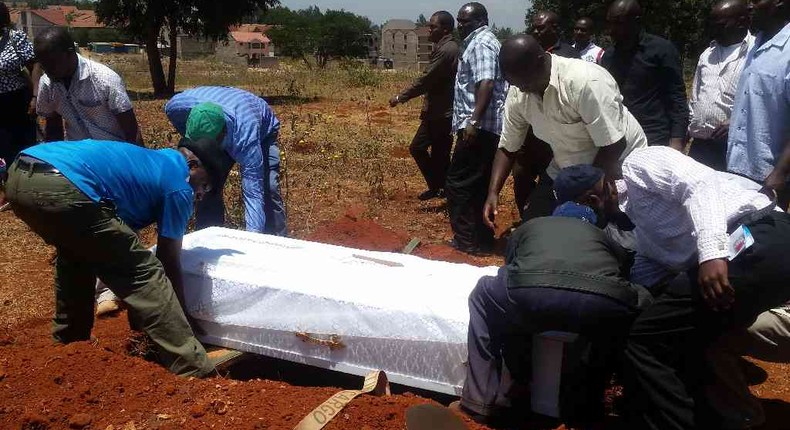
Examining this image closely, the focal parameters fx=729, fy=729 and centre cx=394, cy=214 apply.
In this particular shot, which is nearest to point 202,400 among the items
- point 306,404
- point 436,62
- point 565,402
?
point 306,404

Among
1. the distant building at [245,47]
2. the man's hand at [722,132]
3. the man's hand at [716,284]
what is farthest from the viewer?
the distant building at [245,47]

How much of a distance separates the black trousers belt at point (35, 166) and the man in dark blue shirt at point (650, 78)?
3.52m

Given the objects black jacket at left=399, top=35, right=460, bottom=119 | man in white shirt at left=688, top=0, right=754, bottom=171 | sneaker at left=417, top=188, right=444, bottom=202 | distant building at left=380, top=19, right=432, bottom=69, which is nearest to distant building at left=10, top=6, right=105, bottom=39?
distant building at left=380, top=19, right=432, bottom=69

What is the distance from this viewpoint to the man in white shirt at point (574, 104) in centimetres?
354

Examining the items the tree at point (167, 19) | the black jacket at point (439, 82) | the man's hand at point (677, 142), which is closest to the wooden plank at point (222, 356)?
the man's hand at point (677, 142)

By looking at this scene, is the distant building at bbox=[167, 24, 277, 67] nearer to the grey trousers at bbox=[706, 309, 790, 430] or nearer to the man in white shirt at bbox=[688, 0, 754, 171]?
the man in white shirt at bbox=[688, 0, 754, 171]

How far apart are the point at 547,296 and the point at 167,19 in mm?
18877

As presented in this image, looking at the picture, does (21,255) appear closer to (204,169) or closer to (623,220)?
(204,169)

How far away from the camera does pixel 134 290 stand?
3.13m

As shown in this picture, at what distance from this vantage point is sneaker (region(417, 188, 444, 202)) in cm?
724

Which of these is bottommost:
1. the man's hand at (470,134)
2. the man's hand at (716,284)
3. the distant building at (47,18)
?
the man's hand at (716,284)

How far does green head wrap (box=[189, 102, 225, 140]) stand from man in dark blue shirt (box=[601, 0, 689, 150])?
2.66 meters

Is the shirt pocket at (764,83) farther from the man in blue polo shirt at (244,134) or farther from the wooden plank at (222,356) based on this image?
the wooden plank at (222,356)

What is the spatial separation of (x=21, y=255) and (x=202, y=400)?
3.21 meters
